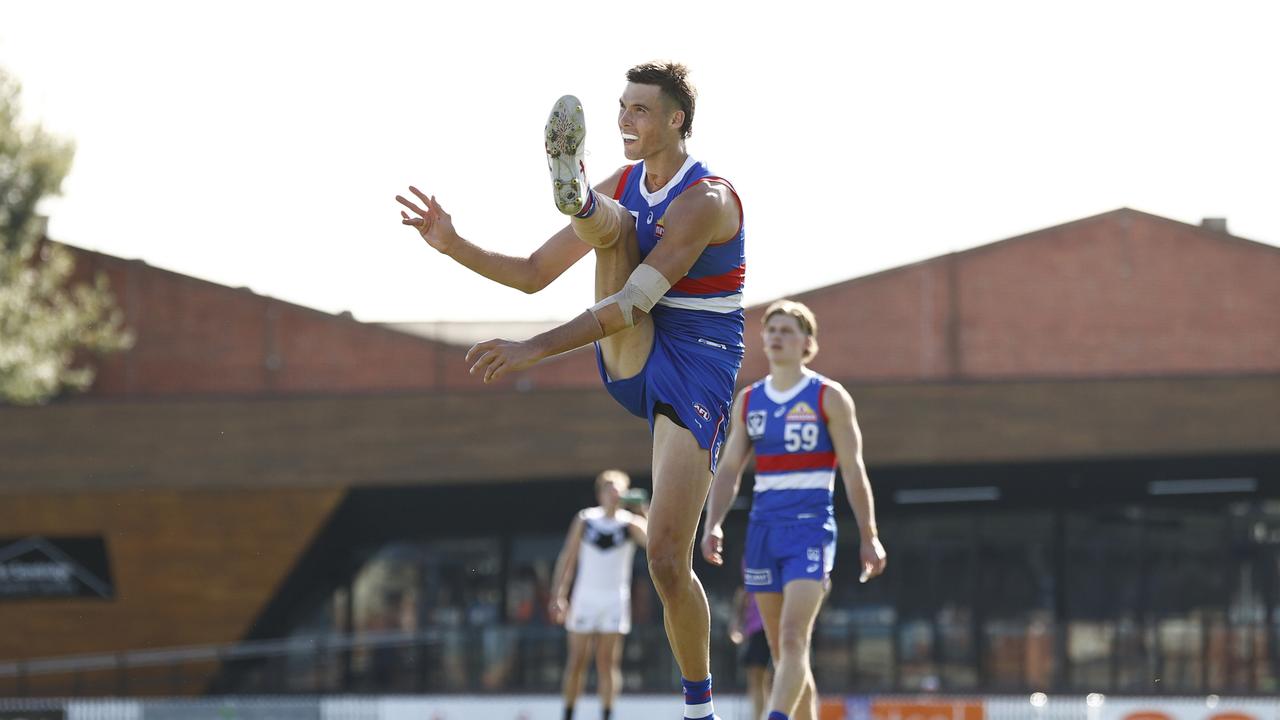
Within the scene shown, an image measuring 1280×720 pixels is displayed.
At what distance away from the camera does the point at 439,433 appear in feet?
110

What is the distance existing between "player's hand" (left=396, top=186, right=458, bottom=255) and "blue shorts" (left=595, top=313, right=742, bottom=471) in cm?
73

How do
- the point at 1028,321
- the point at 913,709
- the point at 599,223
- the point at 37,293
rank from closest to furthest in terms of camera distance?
the point at 599,223
the point at 913,709
the point at 1028,321
the point at 37,293

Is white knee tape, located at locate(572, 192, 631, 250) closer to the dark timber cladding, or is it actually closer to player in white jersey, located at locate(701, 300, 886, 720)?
player in white jersey, located at locate(701, 300, 886, 720)

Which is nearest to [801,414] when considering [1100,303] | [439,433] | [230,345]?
[439,433]

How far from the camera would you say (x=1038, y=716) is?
1705 cm

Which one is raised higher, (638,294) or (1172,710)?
(638,294)

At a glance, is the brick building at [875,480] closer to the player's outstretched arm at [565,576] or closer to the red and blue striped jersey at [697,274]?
the player's outstretched arm at [565,576]

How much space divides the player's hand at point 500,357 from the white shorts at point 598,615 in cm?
870

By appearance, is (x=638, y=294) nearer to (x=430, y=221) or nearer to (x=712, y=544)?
(x=430, y=221)

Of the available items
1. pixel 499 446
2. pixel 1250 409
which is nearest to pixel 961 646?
pixel 1250 409

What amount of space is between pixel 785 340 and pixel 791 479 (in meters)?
0.72

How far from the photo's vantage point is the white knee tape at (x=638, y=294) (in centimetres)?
589

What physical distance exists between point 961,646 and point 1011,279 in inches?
330

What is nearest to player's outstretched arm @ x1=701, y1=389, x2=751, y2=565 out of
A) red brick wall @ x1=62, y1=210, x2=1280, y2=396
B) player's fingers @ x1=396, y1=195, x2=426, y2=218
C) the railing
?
player's fingers @ x1=396, y1=195, x2=426, y2=218
